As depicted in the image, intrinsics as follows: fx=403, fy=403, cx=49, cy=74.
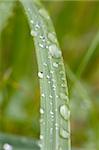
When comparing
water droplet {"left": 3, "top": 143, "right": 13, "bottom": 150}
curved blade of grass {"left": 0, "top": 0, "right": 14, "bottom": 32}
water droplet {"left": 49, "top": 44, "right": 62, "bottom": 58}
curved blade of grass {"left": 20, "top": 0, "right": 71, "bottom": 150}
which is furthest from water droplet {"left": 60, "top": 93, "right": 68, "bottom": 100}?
curved blade of grass {"left": 0, "top": 0, "right": 14, "bottom": 32}

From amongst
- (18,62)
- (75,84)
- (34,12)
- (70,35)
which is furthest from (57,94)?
(70,35)

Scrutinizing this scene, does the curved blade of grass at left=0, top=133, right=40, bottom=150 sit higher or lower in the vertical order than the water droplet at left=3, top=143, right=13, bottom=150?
higher

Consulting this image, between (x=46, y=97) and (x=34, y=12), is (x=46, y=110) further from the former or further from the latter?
(x=34, y=12)

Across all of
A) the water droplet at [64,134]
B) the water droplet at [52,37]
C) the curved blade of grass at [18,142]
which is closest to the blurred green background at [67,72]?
the curved blade of grass at [18,142]

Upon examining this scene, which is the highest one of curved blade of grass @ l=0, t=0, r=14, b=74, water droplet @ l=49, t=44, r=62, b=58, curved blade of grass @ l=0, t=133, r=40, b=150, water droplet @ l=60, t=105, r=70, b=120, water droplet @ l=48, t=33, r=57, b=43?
curved blade of grass @ l=0, t=0, r=14, b=74

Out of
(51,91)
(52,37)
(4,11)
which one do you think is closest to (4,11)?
(4,11)

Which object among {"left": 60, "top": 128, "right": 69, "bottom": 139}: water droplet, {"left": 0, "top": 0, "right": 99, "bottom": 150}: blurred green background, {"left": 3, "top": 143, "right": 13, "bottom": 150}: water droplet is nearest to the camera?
{"left": 60, "top": 128, "right": 69, "bottom": 139}: water droplet

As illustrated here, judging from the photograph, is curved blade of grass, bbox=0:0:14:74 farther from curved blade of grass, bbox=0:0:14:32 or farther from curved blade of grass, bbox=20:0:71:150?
curved blade of grass, bbox=20:0:71:150
